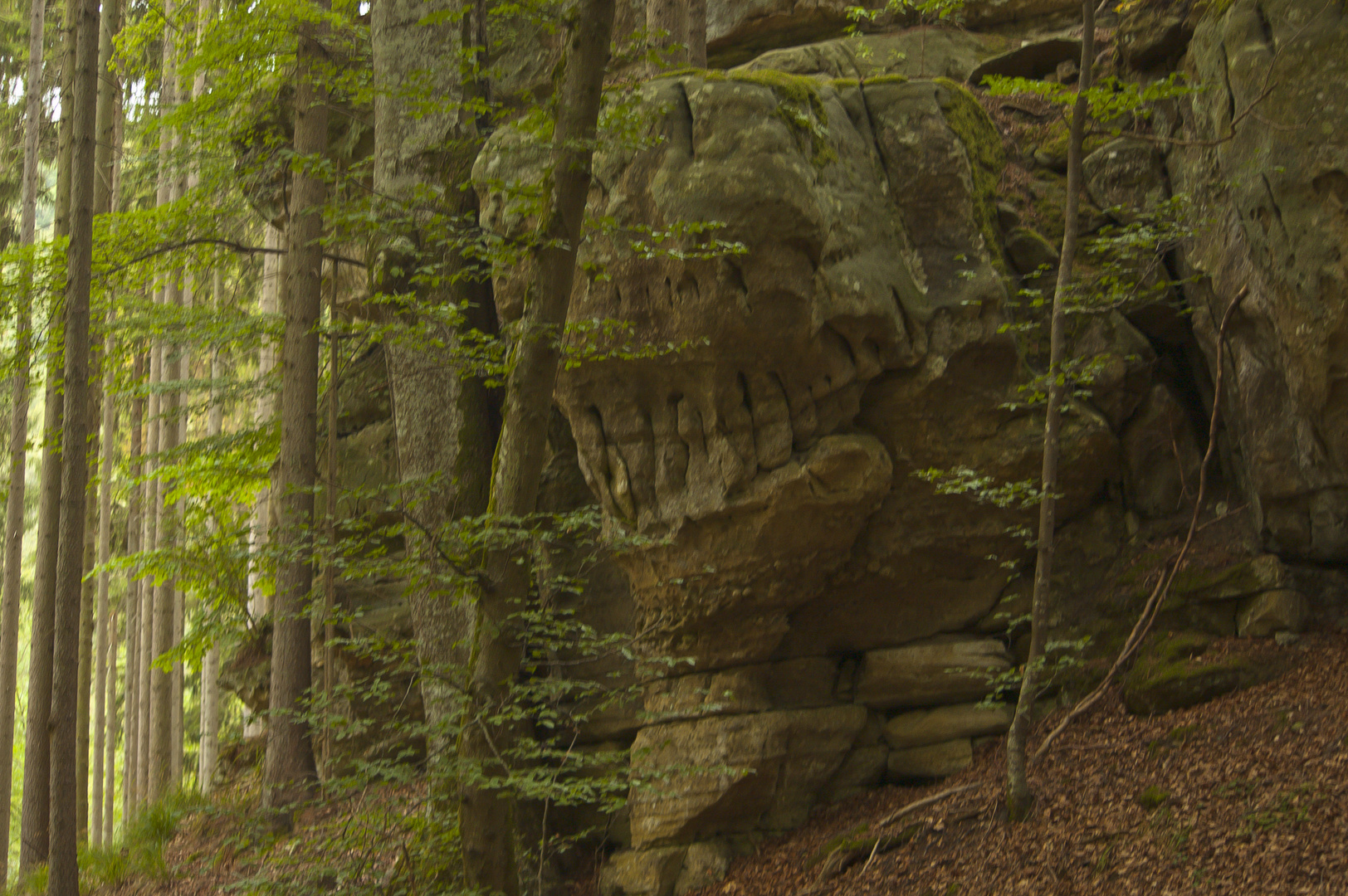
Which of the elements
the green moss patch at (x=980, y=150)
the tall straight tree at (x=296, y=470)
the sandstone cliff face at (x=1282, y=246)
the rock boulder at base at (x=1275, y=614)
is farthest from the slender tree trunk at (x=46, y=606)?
the rock boulder at base at (x=1275, y=614)

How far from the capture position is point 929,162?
28.0 feet

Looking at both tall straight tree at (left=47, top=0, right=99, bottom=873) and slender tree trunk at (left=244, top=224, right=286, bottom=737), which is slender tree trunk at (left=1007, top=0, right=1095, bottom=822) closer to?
tall straight tree at (left=47, top=0, right=99, bottom=873)

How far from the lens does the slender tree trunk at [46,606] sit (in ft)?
31.4

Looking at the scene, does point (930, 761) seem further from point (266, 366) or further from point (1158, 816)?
point (266, 366)

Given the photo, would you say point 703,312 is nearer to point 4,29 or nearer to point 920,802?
point 920,802

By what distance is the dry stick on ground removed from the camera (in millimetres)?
7281

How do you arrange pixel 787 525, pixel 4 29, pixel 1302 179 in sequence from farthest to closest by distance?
pixel 4 29
pixel 787 525
pixel 1302 179

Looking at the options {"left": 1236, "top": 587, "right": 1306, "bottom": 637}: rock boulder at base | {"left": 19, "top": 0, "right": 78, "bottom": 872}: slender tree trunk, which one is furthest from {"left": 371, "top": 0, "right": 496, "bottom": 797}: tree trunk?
{"left": 1236, "top": 587, "right": 1306, "bottom": 637}: rock boulder at base

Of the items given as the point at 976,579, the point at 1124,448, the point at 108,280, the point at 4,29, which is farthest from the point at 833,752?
the point at 4,29

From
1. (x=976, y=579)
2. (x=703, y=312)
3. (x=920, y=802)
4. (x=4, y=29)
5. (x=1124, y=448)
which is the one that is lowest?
(x=920, y=802)

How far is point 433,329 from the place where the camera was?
25.8 ft

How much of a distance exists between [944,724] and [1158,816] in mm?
2460

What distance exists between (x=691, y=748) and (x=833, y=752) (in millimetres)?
1329

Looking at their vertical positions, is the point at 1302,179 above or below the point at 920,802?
above
